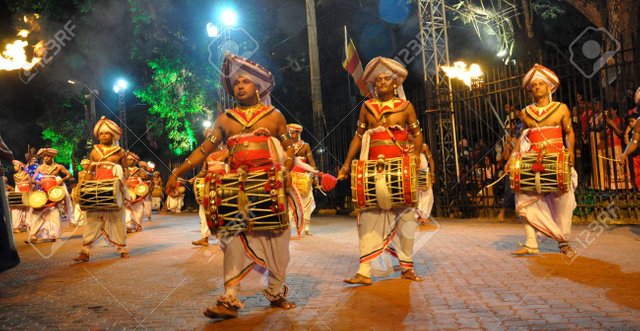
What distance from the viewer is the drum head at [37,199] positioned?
12609 mm

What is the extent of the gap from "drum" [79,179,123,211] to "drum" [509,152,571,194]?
A: 6075 millimetres

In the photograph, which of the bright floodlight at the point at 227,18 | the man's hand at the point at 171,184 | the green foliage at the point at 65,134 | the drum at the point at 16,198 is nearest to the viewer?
the man's hand at the point at 171,184

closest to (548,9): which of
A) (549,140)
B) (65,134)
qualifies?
Result: (549,140)

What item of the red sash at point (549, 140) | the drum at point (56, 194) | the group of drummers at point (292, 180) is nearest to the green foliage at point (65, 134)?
the drum at point (56, 194)

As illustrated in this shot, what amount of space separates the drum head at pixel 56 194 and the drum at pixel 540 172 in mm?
10255

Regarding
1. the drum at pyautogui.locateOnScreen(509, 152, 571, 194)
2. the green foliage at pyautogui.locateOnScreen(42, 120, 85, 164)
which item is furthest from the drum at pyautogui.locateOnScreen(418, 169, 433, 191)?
the green foliage at pyautogui.locateOnScreen(42, 120, 85, 164)

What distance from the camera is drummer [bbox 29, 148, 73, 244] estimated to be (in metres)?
12.9

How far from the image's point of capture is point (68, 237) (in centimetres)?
1408

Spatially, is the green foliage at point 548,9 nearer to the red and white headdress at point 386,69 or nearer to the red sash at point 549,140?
the red sash at point 549,140

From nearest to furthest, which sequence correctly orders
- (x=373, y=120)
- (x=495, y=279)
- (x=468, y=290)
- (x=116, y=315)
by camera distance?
(x=116, y=315) → (x=468, y=290) → (x=495, y=279) → (x=373, y=120)

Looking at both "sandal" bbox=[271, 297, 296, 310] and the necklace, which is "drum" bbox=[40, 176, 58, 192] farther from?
"sandal" bbox=[271, 297, 296, 310]

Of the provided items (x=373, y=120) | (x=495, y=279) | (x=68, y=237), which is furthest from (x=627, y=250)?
(x=68, y=237)

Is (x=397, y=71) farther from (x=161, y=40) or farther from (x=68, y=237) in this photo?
(x=161, y=40)

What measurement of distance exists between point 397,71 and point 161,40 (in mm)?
25367
